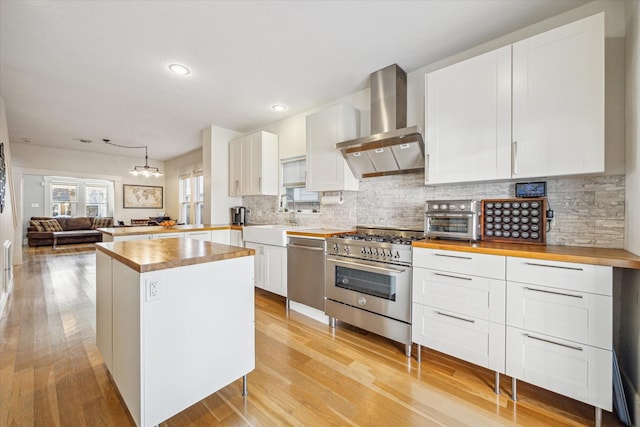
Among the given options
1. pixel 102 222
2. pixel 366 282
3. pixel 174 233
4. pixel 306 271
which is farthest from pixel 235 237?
pixel 102 222

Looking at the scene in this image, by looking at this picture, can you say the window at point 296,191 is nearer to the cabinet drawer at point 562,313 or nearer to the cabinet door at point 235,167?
the cabinet door at point 235,167

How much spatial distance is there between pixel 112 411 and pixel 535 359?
253cm

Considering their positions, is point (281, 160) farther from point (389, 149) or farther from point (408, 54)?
point (408, 54)

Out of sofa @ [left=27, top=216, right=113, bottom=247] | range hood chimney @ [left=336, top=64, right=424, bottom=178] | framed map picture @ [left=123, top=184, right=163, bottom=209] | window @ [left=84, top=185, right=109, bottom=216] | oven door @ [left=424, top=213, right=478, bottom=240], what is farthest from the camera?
window @ [left=84, top=185, right=109, bottom=216]

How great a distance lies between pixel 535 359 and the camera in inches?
61.2

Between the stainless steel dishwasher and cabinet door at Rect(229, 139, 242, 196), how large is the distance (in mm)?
1917

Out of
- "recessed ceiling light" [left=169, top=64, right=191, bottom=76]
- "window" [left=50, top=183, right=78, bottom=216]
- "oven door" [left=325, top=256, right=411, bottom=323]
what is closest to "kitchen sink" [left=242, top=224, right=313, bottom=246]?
"oven door" [left=325, top=256, right=411, bottom=323]

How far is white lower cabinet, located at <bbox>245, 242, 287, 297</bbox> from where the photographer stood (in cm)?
313

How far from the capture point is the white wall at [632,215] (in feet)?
4.76

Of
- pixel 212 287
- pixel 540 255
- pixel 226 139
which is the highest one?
pixel 226 139

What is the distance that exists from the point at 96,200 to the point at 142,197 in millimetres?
3740

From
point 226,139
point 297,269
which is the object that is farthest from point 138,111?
point 297,269

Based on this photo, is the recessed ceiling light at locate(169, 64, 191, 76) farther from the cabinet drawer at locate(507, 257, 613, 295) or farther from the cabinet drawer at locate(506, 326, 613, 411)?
the cabinet drawer at locate(506, 326, 613, 411)

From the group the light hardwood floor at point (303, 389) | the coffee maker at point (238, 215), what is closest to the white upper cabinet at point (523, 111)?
the light hardwood floor at point (303, 389)
